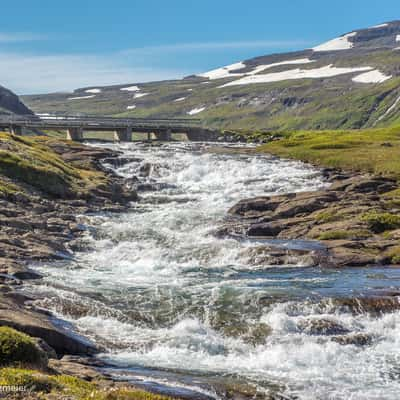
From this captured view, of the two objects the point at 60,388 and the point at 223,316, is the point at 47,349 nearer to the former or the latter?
the point at 60,388

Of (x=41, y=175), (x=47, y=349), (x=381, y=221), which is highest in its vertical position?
(x=41, y=175)

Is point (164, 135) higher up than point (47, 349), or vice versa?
point (47, 349)

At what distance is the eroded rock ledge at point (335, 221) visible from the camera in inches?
1630

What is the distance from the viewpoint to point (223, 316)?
29.0m

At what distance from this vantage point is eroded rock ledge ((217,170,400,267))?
41.4 m

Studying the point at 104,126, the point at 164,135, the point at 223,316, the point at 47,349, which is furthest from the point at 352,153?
the point at 47,349

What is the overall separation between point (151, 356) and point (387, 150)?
7559 centimetres

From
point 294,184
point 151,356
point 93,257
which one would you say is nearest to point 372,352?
point 151,356

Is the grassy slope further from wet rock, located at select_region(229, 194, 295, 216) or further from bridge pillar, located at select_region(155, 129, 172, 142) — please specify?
bridge pillar, located at select_region(155, 129, 172, 142)

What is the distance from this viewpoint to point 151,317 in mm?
29266

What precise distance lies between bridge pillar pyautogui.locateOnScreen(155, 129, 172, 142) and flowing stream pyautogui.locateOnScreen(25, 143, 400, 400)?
9879 cm

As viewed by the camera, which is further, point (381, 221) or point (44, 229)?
point (381, 221)

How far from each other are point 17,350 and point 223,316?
40.4 feet

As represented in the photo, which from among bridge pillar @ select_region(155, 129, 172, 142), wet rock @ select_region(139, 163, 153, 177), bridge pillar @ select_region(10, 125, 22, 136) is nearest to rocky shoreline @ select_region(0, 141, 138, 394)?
wet rock @ select_region(139, 163, 153, 177)
